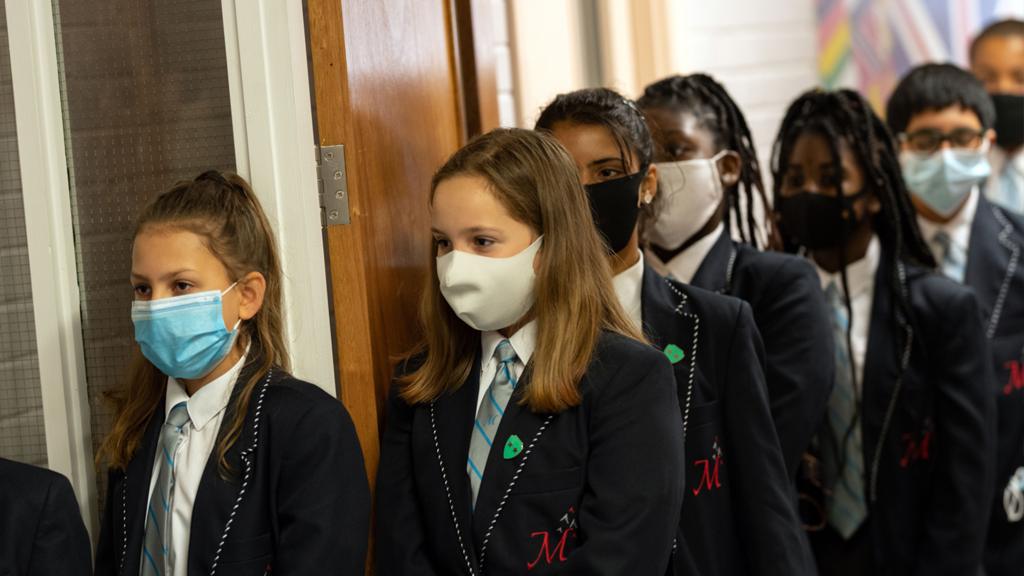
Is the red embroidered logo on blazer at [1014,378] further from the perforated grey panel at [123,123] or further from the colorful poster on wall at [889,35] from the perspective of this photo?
the perforated grey panel at [123,123]

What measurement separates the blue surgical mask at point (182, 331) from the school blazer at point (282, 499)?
99 mm

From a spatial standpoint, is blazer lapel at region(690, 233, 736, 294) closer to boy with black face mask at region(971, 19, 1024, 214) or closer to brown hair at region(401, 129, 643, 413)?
brown hair at region(401, 129, 643, 413)

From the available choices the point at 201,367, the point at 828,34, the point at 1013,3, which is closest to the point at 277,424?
the point at 201,367

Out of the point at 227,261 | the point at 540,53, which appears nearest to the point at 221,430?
the point at 227,261

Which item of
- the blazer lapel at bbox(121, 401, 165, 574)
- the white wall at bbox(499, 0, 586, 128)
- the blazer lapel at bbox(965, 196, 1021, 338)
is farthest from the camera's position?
Answer: the white wall at bbox(499, 0, 586, 128)

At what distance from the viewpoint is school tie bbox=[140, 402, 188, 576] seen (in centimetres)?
202

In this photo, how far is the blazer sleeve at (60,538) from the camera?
78.6 inches

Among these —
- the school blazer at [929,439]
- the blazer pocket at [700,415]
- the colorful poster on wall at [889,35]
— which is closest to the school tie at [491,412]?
the blazer pocket at [700,415]

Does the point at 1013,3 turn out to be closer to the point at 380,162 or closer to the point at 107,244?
the point at 380,162

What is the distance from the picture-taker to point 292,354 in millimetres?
2180

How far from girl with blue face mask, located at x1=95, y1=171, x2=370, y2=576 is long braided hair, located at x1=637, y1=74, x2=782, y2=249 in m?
1.13

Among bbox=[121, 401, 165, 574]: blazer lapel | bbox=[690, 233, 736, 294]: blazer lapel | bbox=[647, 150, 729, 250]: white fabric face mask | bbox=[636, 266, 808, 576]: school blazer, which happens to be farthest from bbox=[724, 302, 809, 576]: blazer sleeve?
bbox=[121, 401, 165, 574]: blazer lapel

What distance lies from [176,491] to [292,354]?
0.31 meters

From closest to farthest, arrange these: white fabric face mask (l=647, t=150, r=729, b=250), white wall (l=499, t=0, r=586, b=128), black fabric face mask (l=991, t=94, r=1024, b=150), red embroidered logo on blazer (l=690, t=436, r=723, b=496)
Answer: red embroidered logo on blazer (l=690, t=436, r=723, b=496) < white fabric face mask (l=647, t=150, r=729, b=250) < white wall (l=499, t=0, r=586, b=128) < black fabric face mask (l=991, t=94, r=1024, b=150)
